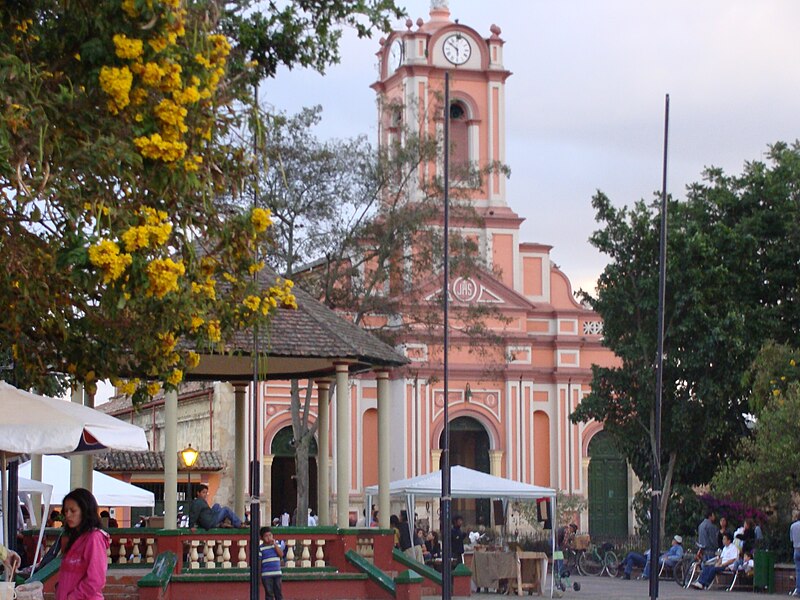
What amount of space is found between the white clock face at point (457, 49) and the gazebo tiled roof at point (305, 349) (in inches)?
1204

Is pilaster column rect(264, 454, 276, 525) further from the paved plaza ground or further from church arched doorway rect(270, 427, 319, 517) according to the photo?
the paved plaza ground

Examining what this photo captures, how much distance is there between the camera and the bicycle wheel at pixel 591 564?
125ft

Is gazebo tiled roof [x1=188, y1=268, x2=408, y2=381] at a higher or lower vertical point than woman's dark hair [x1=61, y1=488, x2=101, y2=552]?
higher

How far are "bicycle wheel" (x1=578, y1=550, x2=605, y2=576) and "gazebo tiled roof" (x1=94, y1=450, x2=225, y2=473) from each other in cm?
1387

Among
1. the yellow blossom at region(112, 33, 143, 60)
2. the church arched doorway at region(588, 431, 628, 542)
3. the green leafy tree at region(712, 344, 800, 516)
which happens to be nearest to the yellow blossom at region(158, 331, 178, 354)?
the yellow blossom at region(112, 33, 143, 60)

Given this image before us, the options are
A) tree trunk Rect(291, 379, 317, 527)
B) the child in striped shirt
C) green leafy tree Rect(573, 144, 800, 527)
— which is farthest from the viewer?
green leafy tree Rect(573, 144, 800, 527)

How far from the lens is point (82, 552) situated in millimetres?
9719

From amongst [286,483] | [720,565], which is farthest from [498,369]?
[720,565]

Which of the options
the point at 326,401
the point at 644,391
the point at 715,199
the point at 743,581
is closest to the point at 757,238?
the point at 715,199

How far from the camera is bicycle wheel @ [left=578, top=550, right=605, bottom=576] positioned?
125ft

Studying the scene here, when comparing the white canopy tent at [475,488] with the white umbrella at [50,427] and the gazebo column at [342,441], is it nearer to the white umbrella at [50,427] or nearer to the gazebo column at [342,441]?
the gazebo column at [342,441]

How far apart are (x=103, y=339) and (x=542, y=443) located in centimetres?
4252

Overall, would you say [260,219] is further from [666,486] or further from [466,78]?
[466,78]

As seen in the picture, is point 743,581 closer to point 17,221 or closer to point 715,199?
point 715,199
